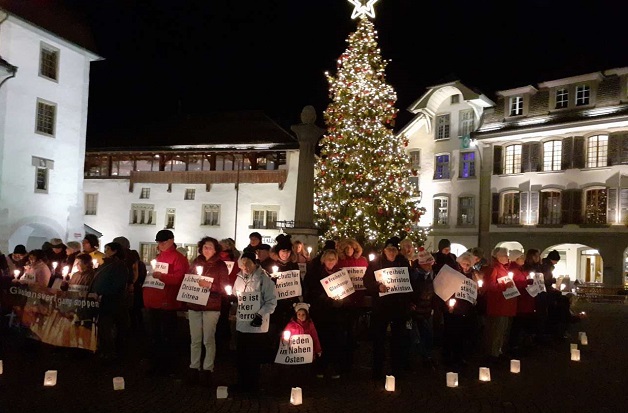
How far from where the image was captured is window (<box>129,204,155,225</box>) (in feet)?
173

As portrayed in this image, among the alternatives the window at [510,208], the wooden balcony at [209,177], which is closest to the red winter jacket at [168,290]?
the window at [510,208]

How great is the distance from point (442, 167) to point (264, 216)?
519 inches

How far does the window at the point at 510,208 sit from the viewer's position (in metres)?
41.8

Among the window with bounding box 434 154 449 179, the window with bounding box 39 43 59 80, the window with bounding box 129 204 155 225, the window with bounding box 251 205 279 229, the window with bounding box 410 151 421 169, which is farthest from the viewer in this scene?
the window with bounding box 129 204 155 225

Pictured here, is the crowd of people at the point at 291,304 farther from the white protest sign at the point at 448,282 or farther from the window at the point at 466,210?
the window at the point at 466,210

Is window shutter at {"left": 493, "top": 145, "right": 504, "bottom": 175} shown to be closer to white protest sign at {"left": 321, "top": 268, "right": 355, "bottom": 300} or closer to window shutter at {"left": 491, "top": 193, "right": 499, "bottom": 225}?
window shutter at {"left": 491, "top": 193, "right": 499, "bottom": 225}

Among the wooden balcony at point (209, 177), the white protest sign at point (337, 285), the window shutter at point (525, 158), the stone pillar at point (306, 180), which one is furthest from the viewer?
the wooden balcony at point (209, 177)

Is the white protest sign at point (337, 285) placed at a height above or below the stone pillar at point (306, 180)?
below

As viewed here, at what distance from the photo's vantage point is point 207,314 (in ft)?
33.3

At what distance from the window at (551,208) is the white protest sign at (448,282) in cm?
2980

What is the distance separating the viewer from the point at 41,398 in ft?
30.2

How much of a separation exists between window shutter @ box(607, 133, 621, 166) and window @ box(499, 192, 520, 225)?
611 centimetres

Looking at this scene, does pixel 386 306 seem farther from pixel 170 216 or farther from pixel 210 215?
pixel 170 216

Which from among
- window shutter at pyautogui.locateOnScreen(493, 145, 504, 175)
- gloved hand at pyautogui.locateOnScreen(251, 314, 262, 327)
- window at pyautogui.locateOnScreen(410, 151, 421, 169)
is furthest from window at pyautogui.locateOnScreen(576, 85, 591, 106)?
gloved hand at pyautogui.locateOnScreen(251, 314, 262, 327)
